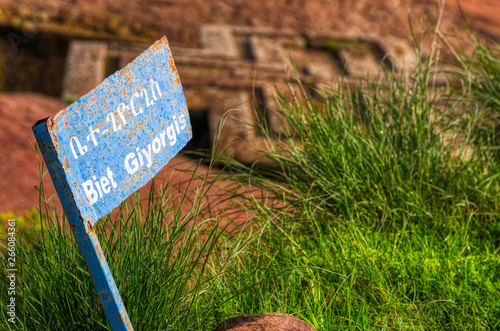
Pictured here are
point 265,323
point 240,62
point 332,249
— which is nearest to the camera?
point 265,323

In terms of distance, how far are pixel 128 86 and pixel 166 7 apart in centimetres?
549

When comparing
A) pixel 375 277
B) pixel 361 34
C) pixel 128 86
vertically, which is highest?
pixel 128 86

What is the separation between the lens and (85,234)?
52.9 inches

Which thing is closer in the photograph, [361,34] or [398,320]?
[398,320]

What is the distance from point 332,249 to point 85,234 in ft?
3.32

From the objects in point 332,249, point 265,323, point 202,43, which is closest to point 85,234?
point 265,323

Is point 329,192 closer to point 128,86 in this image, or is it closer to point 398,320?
point 398,320

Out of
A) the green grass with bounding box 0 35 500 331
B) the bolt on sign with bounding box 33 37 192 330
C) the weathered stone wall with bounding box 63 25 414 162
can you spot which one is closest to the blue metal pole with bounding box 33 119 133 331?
the bolt on sign with bounding box 33 37 192 330

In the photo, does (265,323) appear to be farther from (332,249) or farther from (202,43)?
(202,43)

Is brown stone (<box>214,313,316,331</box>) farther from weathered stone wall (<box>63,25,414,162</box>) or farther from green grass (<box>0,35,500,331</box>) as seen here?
weathered stone wall (<box>63,25,414,162</box>)

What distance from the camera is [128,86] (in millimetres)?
1485

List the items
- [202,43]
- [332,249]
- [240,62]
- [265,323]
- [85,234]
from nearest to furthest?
[85,234], [265,323], [332,249], [240,62], [202,43]

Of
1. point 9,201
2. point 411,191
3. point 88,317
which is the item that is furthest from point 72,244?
point 9,201

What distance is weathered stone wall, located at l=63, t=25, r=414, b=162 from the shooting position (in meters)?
4.57
